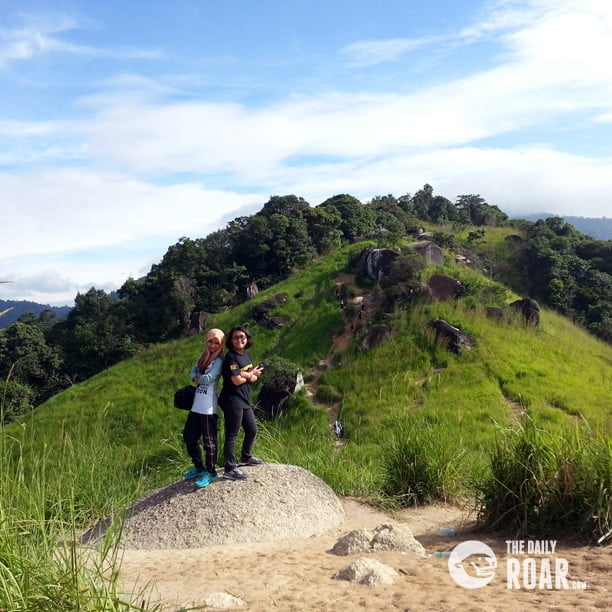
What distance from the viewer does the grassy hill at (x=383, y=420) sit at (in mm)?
4297

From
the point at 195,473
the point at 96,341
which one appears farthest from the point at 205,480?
the point at 96,341

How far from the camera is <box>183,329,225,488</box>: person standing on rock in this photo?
5.02m

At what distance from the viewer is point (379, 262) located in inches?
731

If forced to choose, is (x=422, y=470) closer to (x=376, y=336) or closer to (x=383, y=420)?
(x=383, y=420)

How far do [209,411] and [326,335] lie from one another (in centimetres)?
1221

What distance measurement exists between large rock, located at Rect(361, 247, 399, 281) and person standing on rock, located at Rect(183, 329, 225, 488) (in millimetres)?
13071

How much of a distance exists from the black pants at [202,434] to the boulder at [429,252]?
14071 millimetres

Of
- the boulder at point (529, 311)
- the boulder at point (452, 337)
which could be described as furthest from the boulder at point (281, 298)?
the boulder at point (529, 311)

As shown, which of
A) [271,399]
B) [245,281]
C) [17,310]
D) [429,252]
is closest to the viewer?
[271,399]

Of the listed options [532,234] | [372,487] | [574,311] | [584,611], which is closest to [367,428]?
[372,487]

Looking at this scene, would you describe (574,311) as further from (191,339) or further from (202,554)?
(202,554)

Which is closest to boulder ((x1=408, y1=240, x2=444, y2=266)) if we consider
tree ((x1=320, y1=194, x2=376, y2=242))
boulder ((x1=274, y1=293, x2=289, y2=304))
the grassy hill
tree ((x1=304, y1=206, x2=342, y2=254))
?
the grassy hill

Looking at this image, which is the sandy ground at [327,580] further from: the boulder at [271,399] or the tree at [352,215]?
the tree at [352,215]

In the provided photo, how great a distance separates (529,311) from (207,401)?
13.5 meters
